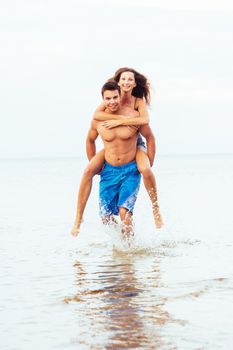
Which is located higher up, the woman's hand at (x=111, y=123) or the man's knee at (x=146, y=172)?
the woman's hand at (x=111, y=123)

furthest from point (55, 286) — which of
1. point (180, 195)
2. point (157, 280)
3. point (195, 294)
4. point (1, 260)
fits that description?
point (180, 195)

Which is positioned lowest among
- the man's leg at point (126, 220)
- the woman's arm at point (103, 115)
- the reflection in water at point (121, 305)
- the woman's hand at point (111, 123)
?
the reflection in water at point (121, 305)

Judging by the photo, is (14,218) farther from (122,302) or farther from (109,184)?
(122,302)

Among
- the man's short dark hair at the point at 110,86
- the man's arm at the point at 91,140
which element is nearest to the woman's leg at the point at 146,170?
the man's arm at the point at 91,140

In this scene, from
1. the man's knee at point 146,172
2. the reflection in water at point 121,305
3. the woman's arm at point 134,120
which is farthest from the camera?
the man's knee at point 146,172

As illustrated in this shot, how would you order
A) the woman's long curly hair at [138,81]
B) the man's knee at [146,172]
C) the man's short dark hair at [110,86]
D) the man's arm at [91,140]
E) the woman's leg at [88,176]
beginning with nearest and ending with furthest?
the man's short dark hair at [110,86] → the woman's long curly hair at [138,81] → the man's knee at [146,172] → the man's arm at [91,140] → the woman's leg at [88,176]

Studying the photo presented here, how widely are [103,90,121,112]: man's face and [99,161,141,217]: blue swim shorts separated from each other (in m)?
0.80

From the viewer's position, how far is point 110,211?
35.0 feet

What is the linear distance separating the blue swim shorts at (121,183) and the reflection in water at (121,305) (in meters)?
0.93

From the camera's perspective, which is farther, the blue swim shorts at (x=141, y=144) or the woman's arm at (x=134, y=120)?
the blue swim shorts at (x=141, y=144)

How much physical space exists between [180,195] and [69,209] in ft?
18.0

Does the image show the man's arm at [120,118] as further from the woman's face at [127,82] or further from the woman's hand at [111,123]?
the woman's face at [127,82]

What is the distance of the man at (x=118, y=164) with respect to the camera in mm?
10000

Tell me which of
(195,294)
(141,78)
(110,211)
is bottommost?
(195,294)
